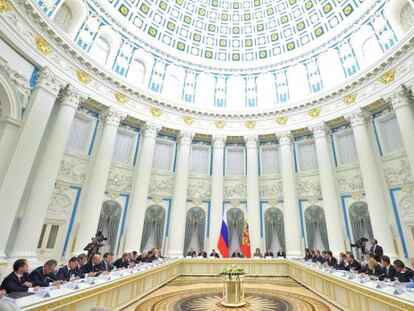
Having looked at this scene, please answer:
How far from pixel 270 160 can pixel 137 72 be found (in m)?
12.3

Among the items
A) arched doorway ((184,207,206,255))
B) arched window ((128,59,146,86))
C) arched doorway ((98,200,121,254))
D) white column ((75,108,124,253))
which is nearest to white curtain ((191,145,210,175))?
arched doorway ((184,207,206,255))

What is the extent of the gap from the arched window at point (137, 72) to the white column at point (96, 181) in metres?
3.46

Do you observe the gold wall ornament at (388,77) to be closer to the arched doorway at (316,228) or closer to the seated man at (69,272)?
the arched doorway at (316,228)

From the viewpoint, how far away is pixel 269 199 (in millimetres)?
17625

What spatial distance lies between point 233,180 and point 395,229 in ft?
33.2

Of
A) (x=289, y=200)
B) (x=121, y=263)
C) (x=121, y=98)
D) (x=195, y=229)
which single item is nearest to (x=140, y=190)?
(x=195, y=229)

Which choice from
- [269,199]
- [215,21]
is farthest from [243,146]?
[215,21]

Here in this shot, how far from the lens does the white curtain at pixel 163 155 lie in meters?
17.9

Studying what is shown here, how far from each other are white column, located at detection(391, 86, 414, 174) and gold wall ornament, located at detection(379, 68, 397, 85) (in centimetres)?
95

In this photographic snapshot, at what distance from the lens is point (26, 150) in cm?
1020

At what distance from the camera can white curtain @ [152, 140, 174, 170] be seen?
17.9m

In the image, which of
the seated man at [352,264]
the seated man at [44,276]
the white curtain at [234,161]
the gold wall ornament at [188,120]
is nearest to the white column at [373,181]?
the seated man at [352,264]

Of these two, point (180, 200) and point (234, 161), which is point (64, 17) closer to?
point (180, 200)

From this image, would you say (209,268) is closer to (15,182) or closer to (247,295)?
(247,295)
